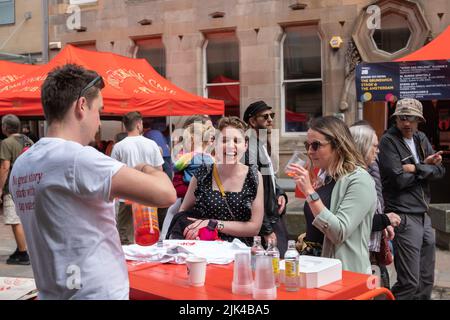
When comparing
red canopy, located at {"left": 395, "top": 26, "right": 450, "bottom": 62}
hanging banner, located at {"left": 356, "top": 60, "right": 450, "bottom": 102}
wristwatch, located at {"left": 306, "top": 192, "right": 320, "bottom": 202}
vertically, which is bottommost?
wristwatch, located at {"left": 306, "top": 192, "right": 320, "bottom": 202}

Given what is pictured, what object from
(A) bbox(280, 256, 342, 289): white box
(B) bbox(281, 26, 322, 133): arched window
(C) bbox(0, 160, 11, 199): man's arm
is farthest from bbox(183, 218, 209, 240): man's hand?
(B) bbox(281, 26, 322, 133): arched window

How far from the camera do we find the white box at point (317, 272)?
8.64 ft

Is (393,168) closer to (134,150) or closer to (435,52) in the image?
(435,52)

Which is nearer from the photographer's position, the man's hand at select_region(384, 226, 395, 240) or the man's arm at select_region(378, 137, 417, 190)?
the man's hand at select_region(384, 226, 395, 240)

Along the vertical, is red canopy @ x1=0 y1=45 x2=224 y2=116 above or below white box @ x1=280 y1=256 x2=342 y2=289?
above

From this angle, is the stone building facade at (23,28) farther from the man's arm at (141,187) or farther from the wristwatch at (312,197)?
the man's arm at (141,187)

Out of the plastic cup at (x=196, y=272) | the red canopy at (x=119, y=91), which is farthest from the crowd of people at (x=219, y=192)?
the red canopy at (x=119, y=91)

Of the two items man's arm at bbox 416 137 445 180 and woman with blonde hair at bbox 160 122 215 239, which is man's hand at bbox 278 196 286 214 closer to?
woman with blonde hair at bbox 160 122 215 239

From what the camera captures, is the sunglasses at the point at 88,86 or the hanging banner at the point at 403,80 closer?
the sunglasses at the point at 88,86

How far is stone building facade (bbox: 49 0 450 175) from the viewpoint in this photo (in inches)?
487

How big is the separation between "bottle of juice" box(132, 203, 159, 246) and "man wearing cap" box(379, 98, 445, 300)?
7.87 ft

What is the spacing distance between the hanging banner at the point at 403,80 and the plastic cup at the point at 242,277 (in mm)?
5049
